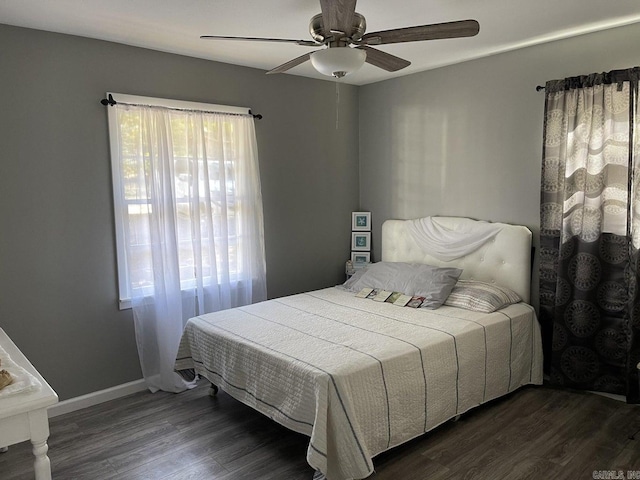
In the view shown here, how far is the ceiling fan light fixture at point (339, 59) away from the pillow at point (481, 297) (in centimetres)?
189

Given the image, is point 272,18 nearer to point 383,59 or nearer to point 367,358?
point 383,59

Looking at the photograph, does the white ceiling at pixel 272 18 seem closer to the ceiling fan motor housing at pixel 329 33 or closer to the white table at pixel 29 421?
the ceiling fan motor housing at pixel 329 33

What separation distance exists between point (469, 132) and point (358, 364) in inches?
92.1

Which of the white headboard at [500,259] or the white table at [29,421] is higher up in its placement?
the white headboard at [500,259]

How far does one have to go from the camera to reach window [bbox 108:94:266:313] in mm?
3375

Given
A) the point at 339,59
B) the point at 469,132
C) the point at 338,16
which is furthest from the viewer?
the point at 469,132

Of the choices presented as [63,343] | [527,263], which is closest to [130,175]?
[63,343]

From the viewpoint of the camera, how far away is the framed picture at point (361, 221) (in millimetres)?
4809

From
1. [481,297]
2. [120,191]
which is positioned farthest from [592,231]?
[120,191]

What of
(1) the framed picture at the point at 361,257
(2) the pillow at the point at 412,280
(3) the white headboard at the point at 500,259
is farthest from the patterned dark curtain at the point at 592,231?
(1) the framed picture at the point at 361,257

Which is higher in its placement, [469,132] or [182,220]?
[469,132]

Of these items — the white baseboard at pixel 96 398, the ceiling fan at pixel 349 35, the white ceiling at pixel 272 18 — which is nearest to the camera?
the ceiling fan at pixel 349 35

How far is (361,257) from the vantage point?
4.83 meters

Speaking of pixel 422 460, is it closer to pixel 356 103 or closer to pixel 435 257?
pixel 435 257
